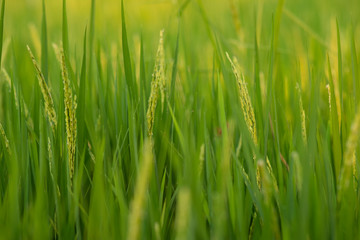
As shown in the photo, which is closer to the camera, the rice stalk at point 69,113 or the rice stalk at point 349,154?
the rice stalk at point 349,154

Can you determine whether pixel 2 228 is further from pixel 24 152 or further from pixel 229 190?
pixel 229 190

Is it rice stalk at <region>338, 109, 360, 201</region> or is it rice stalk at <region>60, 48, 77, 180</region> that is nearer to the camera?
rice stalk at <region>338, 109, 360, 201</region>

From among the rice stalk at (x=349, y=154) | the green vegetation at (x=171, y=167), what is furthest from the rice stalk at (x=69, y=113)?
the rice stalk at (x=349, y=154)

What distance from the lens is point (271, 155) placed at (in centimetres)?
95

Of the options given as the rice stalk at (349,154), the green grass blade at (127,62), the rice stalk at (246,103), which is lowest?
the rice stalk at (349,154)

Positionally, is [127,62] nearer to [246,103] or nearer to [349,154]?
[246,103]

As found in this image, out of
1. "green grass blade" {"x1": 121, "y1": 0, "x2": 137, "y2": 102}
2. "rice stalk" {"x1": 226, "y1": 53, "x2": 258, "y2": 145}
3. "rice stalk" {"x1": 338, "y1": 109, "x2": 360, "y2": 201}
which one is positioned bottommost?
"rice stalk" {"x1": 338, "y1": 109, "x2": 360, "y2": 201}

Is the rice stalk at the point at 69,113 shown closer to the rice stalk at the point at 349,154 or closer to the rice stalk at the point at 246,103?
the rice stalk at the point at 246,103

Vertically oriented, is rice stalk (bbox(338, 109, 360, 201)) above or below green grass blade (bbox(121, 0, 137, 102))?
below

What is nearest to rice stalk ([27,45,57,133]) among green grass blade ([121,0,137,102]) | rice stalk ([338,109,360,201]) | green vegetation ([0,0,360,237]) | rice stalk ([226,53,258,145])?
green vegetation ([0,0,360,237])

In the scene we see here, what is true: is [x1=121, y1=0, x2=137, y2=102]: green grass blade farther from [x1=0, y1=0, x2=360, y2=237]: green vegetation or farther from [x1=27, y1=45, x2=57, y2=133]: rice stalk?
[x1=27, y1=45, x2=57, y2=133]: rice stalk

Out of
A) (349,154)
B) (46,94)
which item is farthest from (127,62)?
(349,154)

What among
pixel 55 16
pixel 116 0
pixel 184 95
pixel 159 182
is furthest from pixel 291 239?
pixel 116 0

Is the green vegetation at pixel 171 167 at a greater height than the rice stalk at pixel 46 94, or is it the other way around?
the rice stalk at pixel 46 94
